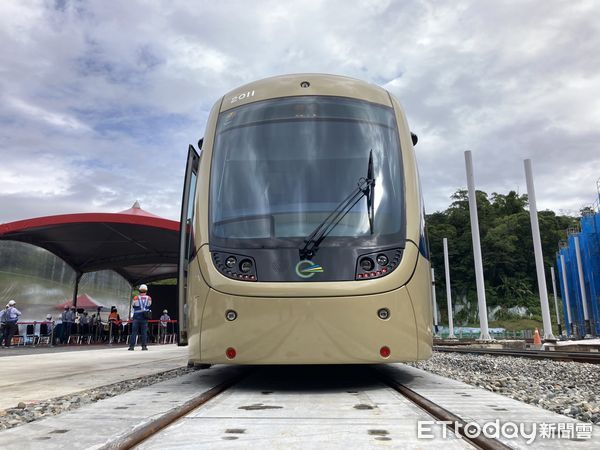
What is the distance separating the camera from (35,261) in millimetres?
20859

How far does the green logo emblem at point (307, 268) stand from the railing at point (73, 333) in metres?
15.4

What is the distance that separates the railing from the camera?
1933 cm

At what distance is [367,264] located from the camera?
14.0 feet

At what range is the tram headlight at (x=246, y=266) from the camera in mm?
4301

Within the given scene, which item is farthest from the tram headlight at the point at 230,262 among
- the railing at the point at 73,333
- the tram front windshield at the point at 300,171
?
the railing at the point at 73,333

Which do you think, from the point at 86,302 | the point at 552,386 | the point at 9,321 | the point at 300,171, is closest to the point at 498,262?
the point at 86,302

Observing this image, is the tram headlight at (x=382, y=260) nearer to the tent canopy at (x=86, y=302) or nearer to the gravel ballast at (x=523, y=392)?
the gravel ballast at (x=523, y=392)

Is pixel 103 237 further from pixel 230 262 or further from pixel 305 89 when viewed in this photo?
pixel 230 262

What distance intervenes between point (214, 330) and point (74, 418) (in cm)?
148

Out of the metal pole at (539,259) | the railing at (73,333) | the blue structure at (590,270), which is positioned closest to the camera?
the railing at (73,333)

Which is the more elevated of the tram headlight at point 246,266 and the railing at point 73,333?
the tram headlight at point 246,266

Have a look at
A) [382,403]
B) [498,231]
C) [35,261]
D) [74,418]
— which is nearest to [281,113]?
[382,403]

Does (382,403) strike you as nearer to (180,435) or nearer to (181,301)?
(180,435)

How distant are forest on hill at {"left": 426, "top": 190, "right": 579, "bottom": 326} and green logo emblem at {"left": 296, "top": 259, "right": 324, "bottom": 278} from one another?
66946mm
